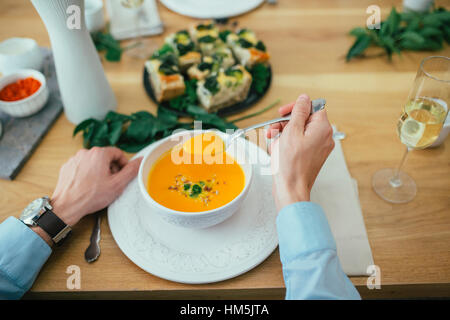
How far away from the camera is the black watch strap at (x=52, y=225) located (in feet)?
2.76

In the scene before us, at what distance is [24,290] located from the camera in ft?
2.58

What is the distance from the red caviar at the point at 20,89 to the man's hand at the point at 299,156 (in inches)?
34.6

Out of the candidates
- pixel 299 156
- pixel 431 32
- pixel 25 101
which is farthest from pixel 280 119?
pixel 431 32

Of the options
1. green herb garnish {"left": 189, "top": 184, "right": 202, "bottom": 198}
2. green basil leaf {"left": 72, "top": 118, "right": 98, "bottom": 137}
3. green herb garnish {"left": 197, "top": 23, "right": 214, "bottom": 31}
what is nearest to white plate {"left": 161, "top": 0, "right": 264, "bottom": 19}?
green herb garnish {"left": 197, "top": 23, "right": 214, "bottom": 31}

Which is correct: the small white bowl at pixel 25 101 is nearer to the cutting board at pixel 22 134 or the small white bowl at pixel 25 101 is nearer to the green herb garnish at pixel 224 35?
the cutting board at pixel 22 134

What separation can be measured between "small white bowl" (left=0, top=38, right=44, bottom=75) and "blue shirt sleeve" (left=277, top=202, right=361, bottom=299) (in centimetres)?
113

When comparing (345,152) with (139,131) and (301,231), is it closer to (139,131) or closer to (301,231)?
(301,231)

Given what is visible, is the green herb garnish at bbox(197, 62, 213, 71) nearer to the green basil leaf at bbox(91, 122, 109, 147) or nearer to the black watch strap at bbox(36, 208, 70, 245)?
the green basil leaf at bbox(91, 122, 109, 147)

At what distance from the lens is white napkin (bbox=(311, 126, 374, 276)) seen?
0.84 meters

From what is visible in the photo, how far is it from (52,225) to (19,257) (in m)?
0.10

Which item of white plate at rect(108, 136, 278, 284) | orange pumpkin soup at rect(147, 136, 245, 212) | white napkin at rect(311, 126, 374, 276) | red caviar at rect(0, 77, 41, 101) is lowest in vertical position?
white napkin at rect(311, 126, 374, 276)

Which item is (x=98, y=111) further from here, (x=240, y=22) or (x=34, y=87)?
(x=240, y=22)

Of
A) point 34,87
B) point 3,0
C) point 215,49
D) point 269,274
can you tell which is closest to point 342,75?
point 215,49

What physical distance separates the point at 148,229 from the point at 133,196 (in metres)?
0.11
